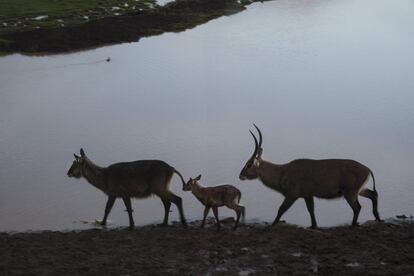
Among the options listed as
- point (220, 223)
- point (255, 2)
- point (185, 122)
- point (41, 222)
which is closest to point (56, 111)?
point (185, 122)

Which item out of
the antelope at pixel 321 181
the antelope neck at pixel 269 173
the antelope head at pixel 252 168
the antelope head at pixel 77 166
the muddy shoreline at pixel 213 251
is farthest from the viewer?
the antelope head at pixel 77 166

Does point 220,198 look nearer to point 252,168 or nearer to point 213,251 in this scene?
point 252,168

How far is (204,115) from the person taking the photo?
1658 centimetres

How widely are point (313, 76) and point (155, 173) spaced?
13026 mm

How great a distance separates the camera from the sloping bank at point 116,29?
2478cm

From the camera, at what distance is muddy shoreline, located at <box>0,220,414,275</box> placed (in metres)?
7.76

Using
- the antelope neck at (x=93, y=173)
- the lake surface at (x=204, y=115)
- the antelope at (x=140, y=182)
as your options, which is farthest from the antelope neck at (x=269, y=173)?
the antelope neck at (x=93, y=173)

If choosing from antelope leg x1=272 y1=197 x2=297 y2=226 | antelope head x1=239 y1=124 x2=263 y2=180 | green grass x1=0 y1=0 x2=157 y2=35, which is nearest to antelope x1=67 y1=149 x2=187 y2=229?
antelope head x1=239 y1=124 x2=263 y2=180

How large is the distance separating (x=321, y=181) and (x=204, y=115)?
282 inches

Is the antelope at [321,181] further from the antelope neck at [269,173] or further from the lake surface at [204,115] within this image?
the lake surface at [204,115]

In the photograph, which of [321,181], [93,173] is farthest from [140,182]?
[321,181]

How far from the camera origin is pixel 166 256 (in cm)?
816

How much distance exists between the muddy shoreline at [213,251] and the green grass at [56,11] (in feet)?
63.4

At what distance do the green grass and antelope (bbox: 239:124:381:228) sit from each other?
19.2 meters
